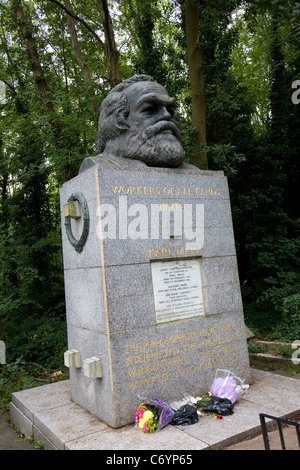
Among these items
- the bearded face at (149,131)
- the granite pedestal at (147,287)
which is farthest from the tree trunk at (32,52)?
the granite pedestal at (147,287)

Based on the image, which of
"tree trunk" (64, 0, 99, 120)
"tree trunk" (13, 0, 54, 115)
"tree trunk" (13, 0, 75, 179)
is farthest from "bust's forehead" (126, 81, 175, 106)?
"tree trunk" (13, 0, 54, 115)

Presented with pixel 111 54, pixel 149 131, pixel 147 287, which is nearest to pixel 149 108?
pixel 149 131

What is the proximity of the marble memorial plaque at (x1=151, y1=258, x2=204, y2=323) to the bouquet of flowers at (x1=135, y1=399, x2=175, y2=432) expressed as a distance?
84cm

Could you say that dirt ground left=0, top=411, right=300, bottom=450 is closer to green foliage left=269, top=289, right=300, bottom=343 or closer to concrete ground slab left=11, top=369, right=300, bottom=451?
concrete ground slab left=11, top=369, right=300, bottom=451

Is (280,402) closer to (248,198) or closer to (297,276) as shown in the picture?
(297,276)

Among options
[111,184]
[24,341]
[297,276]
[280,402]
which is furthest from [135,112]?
[297,276]

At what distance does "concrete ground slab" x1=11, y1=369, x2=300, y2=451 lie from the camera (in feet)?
11.0

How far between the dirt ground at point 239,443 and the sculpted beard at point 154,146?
304cm

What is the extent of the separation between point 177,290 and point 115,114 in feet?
7.42

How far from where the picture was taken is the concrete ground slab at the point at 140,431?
3346 millimetres

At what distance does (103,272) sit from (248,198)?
772cm

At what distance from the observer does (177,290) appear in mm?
4379

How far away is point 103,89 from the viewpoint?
10.0 m
